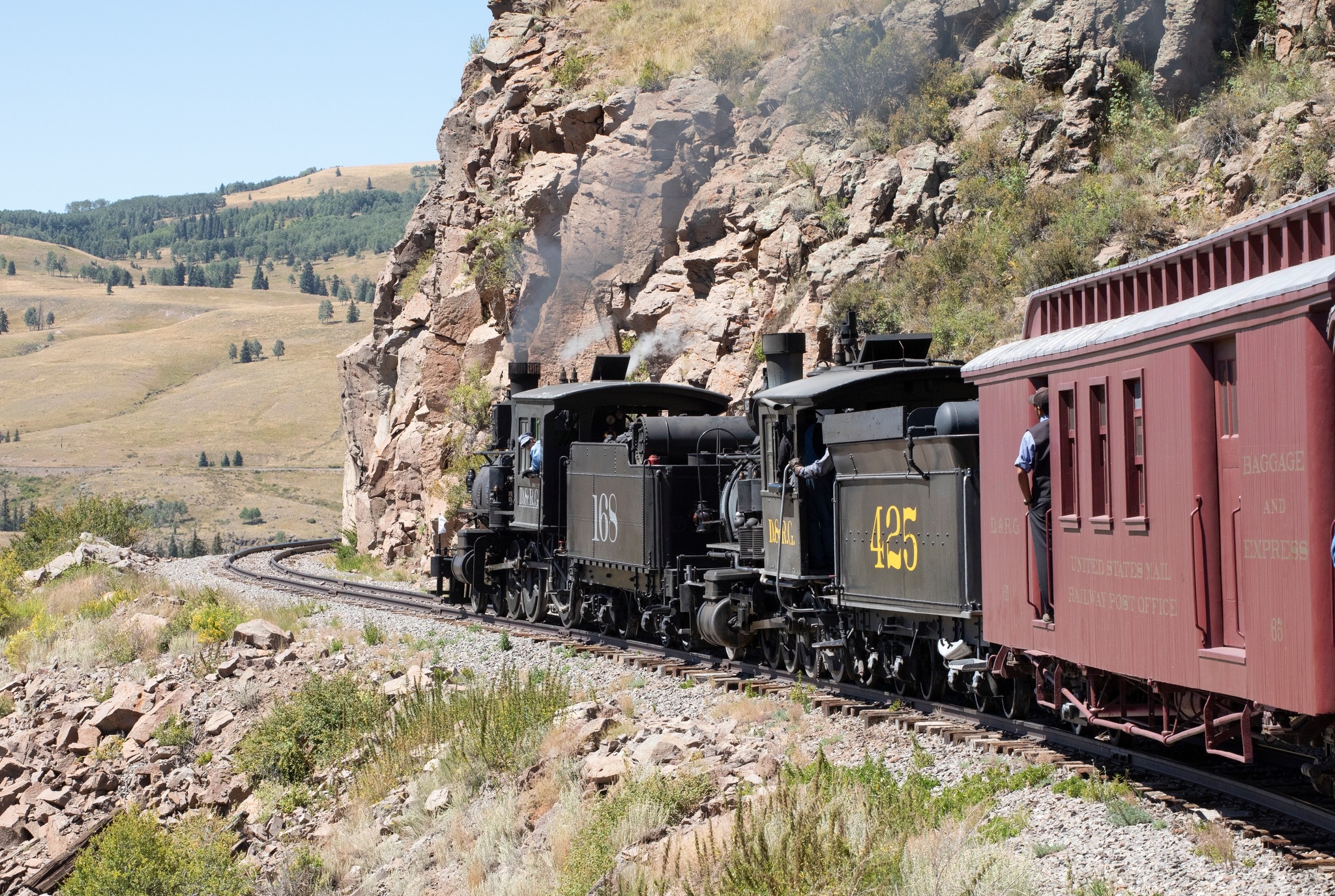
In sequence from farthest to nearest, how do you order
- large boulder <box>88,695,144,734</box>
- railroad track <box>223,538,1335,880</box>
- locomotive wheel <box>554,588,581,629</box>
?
locomotive wheel <box>554,588,581,629</box>
large boulder <box>88,695,144,734</box>
railroad track <box>223,538,1335,880</box>

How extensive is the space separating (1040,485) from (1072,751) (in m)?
2.12

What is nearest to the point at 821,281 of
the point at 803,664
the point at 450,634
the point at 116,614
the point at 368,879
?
the point at 450,634

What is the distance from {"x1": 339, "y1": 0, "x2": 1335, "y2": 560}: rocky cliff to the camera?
21.3 meters

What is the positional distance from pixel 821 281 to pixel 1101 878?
19.4m

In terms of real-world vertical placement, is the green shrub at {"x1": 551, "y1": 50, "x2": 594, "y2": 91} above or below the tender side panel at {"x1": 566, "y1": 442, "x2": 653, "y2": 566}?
above

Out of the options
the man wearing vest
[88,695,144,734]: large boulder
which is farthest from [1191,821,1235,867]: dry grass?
[88,695,144,734]: large boulder

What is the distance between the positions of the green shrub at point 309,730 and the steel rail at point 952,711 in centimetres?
382

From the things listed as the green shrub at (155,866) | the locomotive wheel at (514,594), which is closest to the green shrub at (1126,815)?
the green shrub at (155,866)

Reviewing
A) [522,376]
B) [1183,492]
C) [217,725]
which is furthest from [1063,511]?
[522,376]

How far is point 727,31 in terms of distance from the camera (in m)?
34.5

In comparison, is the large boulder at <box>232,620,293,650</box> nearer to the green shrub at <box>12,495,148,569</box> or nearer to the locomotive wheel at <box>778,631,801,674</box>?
the locomotive wheel at <box>778,631,801,674</box>

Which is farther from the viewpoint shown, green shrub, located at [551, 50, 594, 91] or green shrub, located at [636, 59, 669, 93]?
green shrub, located at [551, 50, 594, 91]

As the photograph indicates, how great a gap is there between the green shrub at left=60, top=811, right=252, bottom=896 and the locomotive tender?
18.7ft

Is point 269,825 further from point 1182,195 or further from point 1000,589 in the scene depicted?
point 1182,195
